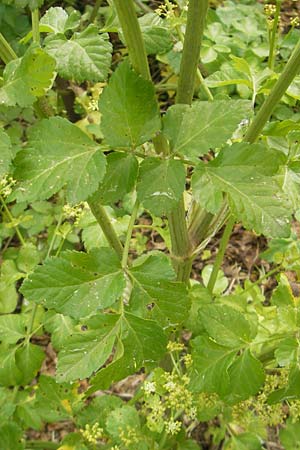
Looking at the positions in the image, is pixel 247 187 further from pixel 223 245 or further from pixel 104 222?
pixel 223 245

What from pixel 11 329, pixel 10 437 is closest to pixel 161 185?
pixel 11 329

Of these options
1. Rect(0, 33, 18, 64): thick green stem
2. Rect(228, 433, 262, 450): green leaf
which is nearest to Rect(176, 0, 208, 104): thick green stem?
Rect(0, 33, 18, 64): thick green stem

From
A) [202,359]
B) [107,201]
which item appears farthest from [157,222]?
Result: [107,201]

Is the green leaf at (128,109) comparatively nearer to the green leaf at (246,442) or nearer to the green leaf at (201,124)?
the green leaf at (201,124)

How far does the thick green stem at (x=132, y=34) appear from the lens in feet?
2.65

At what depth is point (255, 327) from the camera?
1.60 meters

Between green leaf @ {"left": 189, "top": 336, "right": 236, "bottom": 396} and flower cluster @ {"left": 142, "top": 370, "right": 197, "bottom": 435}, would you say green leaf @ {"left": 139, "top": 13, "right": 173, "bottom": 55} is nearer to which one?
green leaf @ {"left": 189, "top": 336, "right": 236, "bottom": 396}

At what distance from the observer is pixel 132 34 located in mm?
847

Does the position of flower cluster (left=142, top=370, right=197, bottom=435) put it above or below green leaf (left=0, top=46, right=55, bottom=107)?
below

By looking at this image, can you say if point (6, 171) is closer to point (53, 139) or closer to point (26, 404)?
point (53, 139)

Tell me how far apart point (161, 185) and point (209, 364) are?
24.8 inches

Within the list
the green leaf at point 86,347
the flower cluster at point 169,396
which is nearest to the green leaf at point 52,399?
the flower cluster at point 169,396

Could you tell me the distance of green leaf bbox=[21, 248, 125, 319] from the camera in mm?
1000

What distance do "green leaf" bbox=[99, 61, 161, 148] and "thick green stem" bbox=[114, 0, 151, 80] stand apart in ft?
0.11
